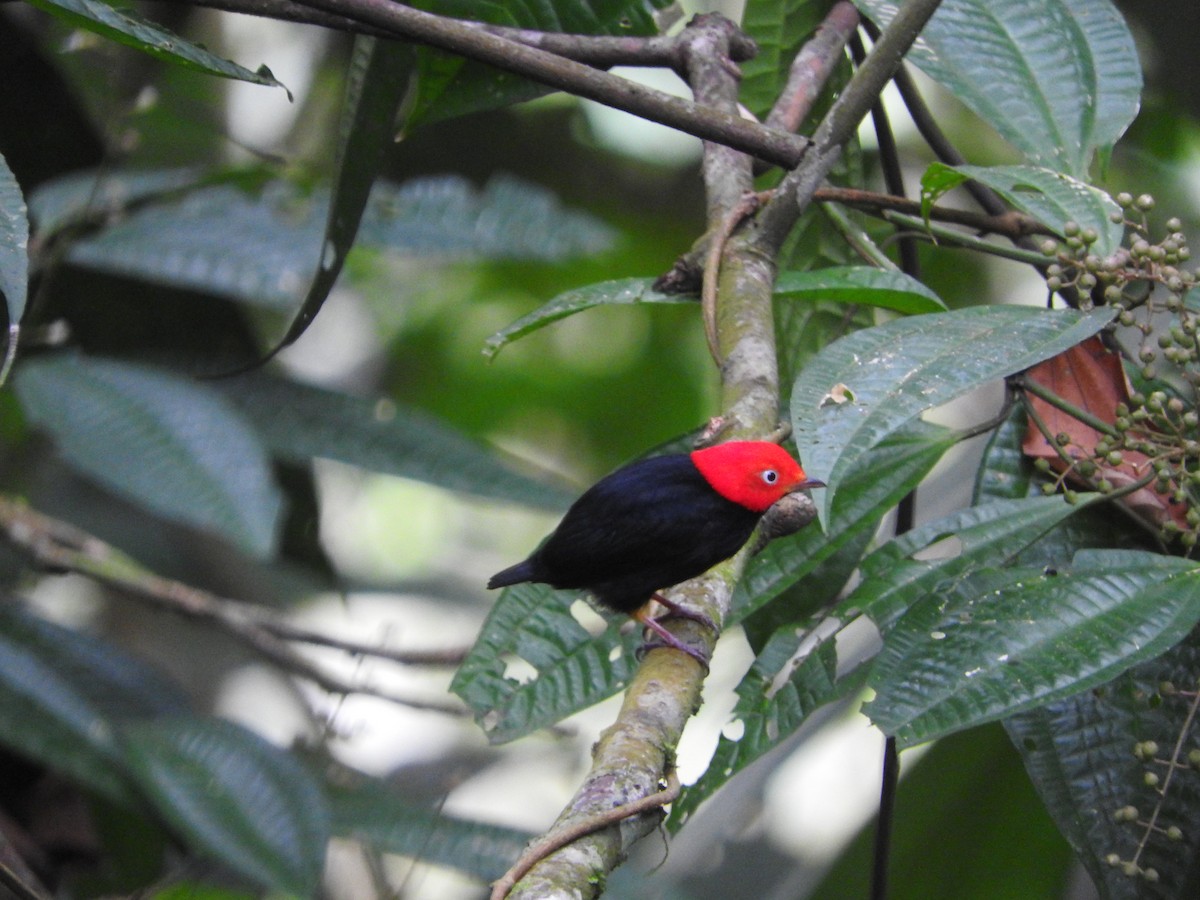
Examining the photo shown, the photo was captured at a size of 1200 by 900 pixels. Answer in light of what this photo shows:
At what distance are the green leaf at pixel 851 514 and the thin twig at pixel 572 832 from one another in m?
0.56

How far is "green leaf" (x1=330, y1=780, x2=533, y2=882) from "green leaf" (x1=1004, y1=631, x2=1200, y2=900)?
109 centimetres

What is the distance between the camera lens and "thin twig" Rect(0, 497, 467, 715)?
2.74m

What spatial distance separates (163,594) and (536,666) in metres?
1.52

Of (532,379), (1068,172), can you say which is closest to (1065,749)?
(1068,172)

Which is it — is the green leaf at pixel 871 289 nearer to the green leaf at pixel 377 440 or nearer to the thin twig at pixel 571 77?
the thin twig at pixel 571 77

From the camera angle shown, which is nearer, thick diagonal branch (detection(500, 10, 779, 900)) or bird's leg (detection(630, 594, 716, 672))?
thick diagonal branch (detection(500, 10, 779, 900))

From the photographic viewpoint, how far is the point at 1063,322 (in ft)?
4.69

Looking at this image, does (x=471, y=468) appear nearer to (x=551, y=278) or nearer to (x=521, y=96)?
(x=521, y=96)

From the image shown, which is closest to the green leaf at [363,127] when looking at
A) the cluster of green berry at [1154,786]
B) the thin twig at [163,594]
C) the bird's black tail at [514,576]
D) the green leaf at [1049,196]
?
the bird's black tail at [514,576]

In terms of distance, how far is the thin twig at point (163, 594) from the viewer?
8.99ft

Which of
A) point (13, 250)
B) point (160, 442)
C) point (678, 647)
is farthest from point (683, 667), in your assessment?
point (160, 442)

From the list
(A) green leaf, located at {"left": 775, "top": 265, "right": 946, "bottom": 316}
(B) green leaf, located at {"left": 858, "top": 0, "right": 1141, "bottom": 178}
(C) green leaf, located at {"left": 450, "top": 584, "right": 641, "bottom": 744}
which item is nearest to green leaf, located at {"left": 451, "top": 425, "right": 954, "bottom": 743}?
(C) green leaf, located at {"left": 450, "top": 584, "right": 641, "bottom": 744}

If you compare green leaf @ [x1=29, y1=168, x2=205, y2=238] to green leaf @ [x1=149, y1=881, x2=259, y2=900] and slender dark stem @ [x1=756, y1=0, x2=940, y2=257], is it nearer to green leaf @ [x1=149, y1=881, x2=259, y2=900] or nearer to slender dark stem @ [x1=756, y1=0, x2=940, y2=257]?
green leaf @ [x1=149, y1=881, x2=259, y2=900]

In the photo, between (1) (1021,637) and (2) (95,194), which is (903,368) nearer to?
(1) (1021,637)
